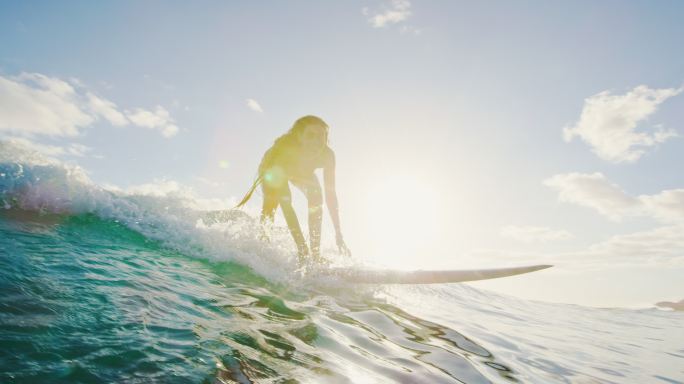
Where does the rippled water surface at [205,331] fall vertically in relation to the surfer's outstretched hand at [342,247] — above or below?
below

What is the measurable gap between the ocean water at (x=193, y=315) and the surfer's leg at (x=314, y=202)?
1.88ft

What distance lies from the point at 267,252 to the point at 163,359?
11.0 feet

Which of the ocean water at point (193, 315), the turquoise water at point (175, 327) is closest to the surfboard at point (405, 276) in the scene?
the ocean water at point (193, 315)

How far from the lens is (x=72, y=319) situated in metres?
1.79

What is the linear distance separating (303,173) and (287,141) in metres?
0.62

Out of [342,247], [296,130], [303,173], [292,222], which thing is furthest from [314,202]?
[296,130]

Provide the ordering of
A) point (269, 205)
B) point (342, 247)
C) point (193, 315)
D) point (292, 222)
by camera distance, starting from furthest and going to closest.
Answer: point (269, 205) < point (342, 247) < point (292, 222) < point (193, 315)

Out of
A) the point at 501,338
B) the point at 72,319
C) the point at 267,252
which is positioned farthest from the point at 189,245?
the point at 501,338

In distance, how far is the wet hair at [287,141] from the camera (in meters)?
5.68

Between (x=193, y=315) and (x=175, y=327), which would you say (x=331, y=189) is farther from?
(x=175, y=327)

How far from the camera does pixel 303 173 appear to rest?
20.1ft

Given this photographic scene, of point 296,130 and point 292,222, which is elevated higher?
point 296,130

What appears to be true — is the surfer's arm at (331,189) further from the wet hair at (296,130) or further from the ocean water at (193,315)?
the ocean water at (193,315)

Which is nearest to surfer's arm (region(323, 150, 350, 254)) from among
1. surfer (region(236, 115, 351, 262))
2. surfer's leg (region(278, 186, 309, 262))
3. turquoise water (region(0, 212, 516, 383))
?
surfer (region(236, 115, 351, 262))
